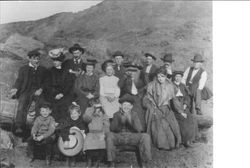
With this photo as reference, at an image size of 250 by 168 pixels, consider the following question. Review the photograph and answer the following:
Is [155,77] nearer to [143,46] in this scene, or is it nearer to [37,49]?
[143,46]

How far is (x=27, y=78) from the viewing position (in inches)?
320

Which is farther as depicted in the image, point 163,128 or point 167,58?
point 167,58

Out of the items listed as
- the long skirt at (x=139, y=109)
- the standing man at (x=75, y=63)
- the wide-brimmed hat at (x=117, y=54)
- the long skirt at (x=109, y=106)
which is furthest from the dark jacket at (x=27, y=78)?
the long skirt at (x=139, y=109)

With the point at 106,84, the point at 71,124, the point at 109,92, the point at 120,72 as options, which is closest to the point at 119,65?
the point at 120,72

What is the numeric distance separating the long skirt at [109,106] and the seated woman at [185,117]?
103 centimetres

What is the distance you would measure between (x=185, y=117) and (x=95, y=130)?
5.00 feet

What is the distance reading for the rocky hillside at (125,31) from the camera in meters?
8.26

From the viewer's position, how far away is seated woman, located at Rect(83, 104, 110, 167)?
778 cm

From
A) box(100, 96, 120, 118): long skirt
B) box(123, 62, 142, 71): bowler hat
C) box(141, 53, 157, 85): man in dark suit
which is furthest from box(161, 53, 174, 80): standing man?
box(100, 96, 120, 118): long skirt

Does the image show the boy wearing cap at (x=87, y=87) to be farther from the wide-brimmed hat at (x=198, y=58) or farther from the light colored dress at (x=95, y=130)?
the wide-brimmed hat at (x=198, y=58)

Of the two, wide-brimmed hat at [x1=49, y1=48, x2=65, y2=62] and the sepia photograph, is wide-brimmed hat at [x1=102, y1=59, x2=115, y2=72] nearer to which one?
the sepia photograph

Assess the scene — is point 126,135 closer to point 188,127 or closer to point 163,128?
point 163,128
